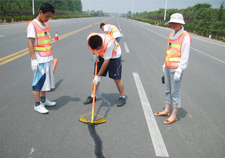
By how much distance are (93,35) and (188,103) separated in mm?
2571

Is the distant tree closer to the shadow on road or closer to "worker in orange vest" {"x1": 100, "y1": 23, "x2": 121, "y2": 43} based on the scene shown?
"worker in orange vest" {"x1": 100, "y1": 23, "x2": 121, "y2": 43}

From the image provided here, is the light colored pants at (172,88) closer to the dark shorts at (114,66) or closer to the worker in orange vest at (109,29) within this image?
the dark shorts at (114,66)

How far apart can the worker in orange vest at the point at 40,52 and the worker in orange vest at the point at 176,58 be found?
2.02 meters

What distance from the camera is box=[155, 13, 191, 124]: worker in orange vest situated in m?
2.89

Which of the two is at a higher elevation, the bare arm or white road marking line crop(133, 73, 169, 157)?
the bare arm

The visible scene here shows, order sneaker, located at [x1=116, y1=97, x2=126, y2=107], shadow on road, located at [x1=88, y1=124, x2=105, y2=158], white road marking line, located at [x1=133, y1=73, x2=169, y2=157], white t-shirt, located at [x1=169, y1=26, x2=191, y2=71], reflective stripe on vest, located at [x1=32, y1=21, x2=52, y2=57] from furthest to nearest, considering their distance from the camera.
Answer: sneaker, located at [x1=116, y1=97, x2=126, y2=107]
reflective stripe on vest, located at [x1=32, y1=21, x2=52, y2=57]
white t-shirt, located at [x1=169, y1=26, x2=191, y2=71]
white road marking line, located at [x1=133, y1=73, x2=169, y2=157]
shadow on road, located at [x1=88, y1=124, x2=105, y2=158]

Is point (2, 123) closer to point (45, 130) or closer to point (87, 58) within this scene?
point (45, 130)

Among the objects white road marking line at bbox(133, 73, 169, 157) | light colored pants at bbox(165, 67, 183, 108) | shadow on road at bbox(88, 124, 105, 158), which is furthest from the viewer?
light colored pants at bbox(165, 67, 183, 108)

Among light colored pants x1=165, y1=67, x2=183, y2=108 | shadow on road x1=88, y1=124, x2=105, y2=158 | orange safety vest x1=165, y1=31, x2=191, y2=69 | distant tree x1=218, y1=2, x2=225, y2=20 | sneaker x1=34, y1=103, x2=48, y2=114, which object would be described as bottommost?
shadow on road x1=88, y1=124, x2=105, y2=158

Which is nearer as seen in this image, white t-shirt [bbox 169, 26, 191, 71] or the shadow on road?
the shadow on road

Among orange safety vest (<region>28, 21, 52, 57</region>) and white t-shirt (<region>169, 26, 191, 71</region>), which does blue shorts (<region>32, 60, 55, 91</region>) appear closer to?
orange safety vest (<region>28, 21, 52, 57</region>)

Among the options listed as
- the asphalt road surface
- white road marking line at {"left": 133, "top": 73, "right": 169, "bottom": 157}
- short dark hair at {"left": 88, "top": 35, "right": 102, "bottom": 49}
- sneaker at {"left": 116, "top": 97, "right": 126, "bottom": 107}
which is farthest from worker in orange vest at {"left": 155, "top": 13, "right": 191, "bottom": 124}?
short dark hair at {"left": 88, "top": 35, "right": 102, "bottom": 49}

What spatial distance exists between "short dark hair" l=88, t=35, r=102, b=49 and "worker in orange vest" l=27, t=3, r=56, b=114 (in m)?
0.82

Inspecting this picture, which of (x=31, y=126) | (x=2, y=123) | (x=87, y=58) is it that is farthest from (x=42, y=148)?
(x=87, y=58)
